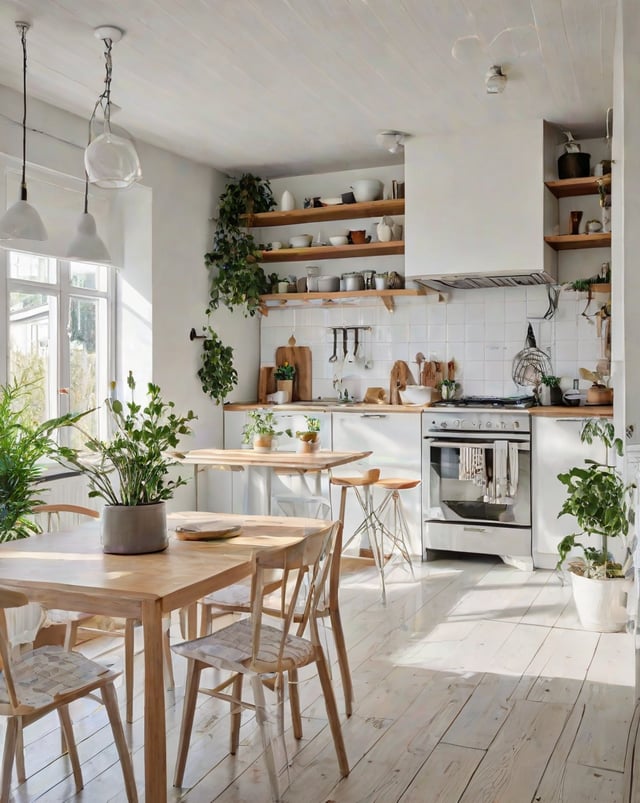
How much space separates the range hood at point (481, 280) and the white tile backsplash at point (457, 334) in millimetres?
106

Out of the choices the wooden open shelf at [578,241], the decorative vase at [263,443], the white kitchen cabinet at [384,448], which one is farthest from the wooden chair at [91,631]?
the wooden open shelf at [578,241]

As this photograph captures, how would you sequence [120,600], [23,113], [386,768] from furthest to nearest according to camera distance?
1. [23,113]
2. [386,768]
3. [120,600]

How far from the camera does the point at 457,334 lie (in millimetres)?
5688

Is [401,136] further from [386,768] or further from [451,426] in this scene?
[386,768]

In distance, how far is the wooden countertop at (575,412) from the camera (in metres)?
4.79

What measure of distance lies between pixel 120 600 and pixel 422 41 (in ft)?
9.20

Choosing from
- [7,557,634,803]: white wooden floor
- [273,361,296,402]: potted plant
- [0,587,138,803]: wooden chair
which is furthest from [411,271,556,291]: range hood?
[0,587,138,803]: wooden chair

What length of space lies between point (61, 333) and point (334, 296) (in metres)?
1.96

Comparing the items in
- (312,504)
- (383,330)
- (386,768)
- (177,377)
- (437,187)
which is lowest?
(386,768)

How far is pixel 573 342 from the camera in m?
5.39

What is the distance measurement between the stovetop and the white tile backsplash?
91 millimetres

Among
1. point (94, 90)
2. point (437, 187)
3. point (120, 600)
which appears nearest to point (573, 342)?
point (437, 187)

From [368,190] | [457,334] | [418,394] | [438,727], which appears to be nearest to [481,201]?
[368,190]

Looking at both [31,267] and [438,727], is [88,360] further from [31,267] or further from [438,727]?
[438,727]
